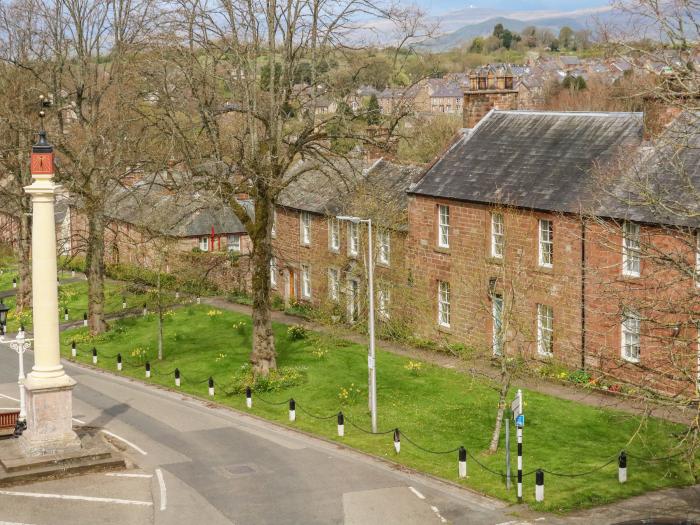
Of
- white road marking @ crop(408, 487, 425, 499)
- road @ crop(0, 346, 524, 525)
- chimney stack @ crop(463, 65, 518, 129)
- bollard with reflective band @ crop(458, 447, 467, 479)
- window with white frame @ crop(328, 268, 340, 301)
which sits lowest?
white road marking @ crop(408, 487, 425, 499)

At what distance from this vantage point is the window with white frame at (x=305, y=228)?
52750mm

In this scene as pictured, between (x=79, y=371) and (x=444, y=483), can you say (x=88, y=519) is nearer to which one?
(x=444, y=483)

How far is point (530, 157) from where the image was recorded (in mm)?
40031

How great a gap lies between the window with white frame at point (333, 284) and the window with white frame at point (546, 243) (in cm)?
977

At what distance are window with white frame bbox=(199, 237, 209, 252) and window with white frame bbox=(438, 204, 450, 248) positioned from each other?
25403 mm

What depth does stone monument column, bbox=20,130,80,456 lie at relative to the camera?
86.6 feet

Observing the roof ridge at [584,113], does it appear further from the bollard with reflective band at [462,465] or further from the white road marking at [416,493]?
the white road marking at [416,493]

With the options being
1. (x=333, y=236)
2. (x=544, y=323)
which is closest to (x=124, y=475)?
(x=544, y=323)

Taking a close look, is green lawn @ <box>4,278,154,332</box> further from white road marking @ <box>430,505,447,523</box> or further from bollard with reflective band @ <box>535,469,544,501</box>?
bollard with reflective band @ <box>535,469,544,501</box>

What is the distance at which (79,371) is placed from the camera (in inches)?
1716

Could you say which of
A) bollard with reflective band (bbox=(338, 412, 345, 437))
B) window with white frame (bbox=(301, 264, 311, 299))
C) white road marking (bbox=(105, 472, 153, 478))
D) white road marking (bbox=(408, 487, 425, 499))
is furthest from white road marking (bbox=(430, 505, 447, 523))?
window with white frame (bbox=(301, 264, 311, 299))

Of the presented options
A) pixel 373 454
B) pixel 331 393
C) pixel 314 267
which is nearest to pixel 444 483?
pixel 373 454

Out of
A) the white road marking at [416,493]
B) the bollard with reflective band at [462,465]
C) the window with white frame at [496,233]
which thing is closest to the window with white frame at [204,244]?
the window with white frame at [496,233]

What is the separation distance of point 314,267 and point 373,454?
2332 cm
